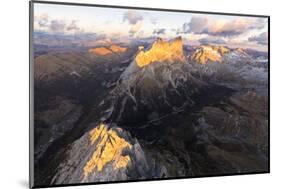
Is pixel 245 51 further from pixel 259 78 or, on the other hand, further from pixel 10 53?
pixel 10 53

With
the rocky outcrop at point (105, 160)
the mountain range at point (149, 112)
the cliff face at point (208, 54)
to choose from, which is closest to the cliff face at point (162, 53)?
the mountain range at point (149, 112)

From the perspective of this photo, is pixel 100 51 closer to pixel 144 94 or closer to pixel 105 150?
pixel 144 94

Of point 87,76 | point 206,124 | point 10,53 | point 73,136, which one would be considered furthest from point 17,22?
point 206,124

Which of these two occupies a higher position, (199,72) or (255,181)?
(199,72)

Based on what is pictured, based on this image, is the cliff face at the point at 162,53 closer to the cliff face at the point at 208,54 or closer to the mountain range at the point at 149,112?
the mountain range at the point at 149,112

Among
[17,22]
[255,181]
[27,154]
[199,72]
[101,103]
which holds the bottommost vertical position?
[255,181]

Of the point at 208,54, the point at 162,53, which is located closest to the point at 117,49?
the point at 162,53

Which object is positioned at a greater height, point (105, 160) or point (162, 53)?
point (162, 53)
